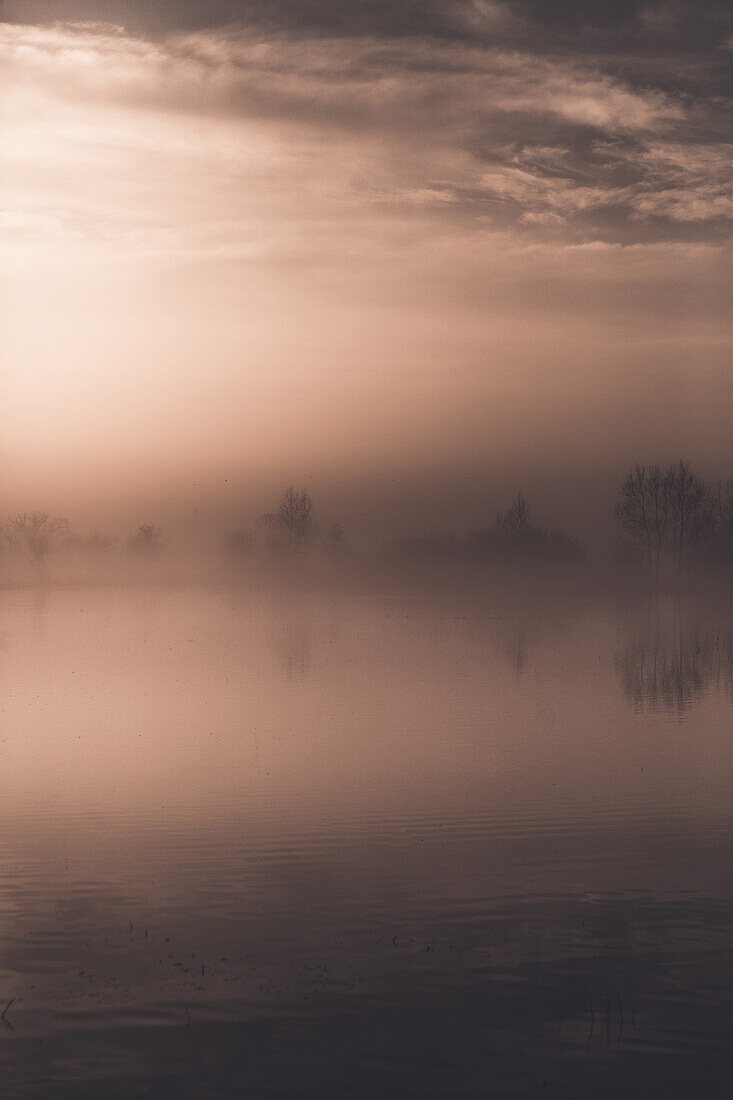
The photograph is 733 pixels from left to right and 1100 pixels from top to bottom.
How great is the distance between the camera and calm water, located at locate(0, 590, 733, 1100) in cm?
886

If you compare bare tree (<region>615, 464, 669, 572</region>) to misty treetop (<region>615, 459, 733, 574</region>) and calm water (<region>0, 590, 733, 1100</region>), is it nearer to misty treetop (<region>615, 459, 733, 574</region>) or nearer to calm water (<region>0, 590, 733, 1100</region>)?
misty treetop (<region>615, 459, 733, 574</region>)

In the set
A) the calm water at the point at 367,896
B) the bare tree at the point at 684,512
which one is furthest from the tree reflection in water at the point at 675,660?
the bare tree at the point at 684,512

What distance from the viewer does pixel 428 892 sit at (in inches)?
516

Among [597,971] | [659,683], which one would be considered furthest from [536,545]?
[597,971]

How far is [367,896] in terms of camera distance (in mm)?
13000

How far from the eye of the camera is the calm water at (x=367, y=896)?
8.86 m

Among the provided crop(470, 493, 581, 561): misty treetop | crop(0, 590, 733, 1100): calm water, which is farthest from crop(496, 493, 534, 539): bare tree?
crop(0, 590, 733, 1100): calm water

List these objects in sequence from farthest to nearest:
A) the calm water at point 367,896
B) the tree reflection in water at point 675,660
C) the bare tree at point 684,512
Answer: the bare tree at point 684,512
the tree reflection in water at point 675,660
the calm water at point 367,896

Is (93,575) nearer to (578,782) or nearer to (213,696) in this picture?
(213,696)

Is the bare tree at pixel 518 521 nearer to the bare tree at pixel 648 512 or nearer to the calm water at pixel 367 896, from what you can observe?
the bare tree at pixel 648 512

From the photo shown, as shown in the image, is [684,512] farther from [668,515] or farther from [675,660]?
[675,660]

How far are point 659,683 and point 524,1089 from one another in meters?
28.8

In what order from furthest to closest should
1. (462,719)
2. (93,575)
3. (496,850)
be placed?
(93,575), (462,719), (496,850)

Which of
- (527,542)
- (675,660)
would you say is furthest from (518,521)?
(675,660)
